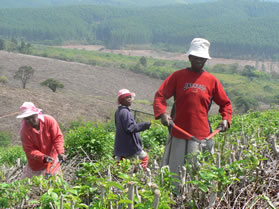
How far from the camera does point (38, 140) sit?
3.64 m

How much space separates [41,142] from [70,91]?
97.1 ft

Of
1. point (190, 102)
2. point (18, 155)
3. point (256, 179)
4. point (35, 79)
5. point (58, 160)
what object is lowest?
point (35, 79)

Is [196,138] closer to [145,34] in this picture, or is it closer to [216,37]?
[216,37]

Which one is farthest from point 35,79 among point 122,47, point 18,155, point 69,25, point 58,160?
point 69,25

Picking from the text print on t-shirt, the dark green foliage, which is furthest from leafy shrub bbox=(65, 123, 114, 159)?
the dark green foliage

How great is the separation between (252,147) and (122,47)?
110759mm

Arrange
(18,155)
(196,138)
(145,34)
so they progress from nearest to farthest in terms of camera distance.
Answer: (196,138) < (18,155) < (145,34)

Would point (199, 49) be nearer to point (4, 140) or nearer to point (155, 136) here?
point (155, 136)

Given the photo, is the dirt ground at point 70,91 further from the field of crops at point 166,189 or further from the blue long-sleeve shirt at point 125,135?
the field of crops at point 166,189

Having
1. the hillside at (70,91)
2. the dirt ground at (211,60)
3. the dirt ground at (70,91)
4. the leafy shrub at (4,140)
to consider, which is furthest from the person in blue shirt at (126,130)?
the dirt ground at (211,60)

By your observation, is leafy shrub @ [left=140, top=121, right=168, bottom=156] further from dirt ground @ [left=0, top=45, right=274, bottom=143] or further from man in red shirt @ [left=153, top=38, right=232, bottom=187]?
dirt ground @ [left=0, top=45, right=274, bottom=143]

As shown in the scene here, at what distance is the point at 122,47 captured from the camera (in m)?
112

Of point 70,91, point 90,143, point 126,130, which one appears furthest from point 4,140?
point 70,91

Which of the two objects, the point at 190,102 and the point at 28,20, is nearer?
the point at 190,102
